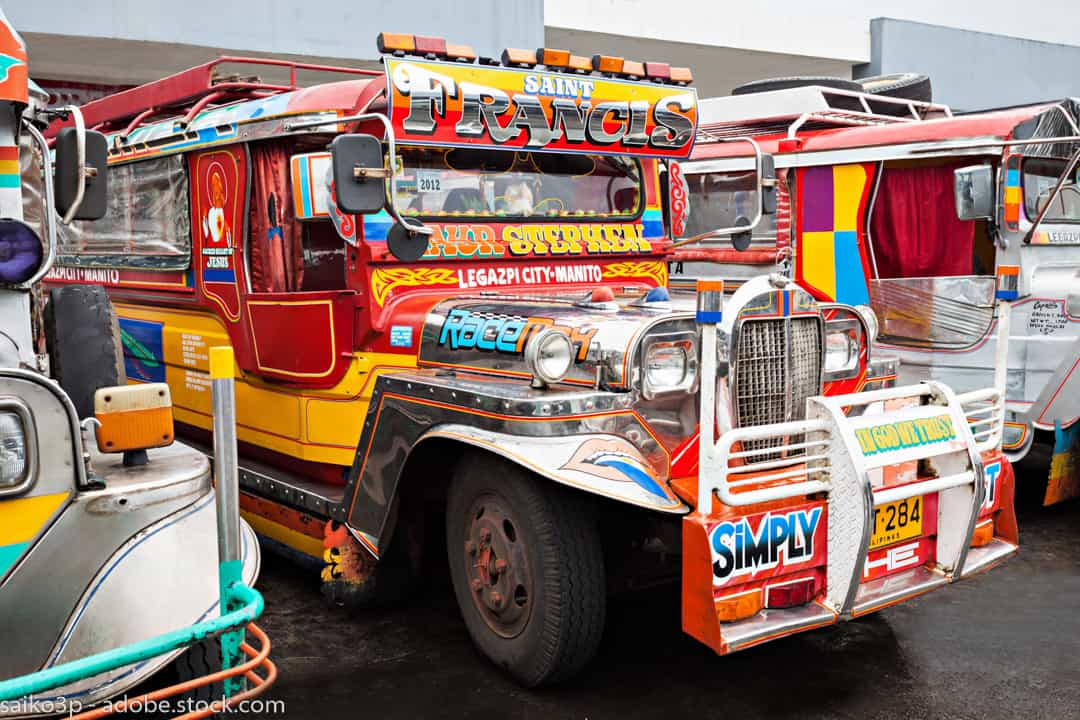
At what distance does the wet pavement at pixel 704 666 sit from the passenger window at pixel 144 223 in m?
2.04

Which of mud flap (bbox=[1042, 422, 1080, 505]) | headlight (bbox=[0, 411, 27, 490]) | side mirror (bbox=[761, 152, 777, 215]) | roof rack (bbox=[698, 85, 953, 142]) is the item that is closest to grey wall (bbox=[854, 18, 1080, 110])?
roof rack (bbox=[698, 85, 953, 142])

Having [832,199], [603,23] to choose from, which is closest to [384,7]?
[603,23]

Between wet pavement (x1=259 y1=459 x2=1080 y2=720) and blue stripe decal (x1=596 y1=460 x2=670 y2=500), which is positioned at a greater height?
blue stripe decal (x1=596 y1=460 x2=670 y2=500)

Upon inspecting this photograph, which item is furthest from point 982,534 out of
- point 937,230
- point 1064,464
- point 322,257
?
point 937,230

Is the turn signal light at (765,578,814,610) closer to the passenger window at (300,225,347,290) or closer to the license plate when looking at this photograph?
the license plate

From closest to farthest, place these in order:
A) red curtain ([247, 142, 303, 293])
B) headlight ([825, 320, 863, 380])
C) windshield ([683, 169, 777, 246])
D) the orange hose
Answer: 1. the orange hose
2. headlight ([825, 320, 863, 380])
3. red curtain ([247, 142, 303, 293])
4. windshield ([683, 169, 777, 246])

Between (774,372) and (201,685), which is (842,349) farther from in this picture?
(201,685)

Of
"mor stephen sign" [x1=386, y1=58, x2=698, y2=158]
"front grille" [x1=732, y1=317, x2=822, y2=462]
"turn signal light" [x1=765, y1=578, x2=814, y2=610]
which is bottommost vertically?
"turn signal light" [x1=765, y1=578, x2=814, y2=610]

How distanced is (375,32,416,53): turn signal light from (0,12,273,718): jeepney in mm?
1301

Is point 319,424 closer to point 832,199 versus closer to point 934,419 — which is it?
point 934,419

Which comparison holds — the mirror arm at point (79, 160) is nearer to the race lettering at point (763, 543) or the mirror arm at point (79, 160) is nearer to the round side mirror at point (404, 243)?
the round side mirror at point (404, 243)

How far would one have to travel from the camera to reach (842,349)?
4328mm

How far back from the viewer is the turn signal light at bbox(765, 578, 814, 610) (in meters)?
3.46

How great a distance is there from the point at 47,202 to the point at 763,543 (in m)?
2.57
